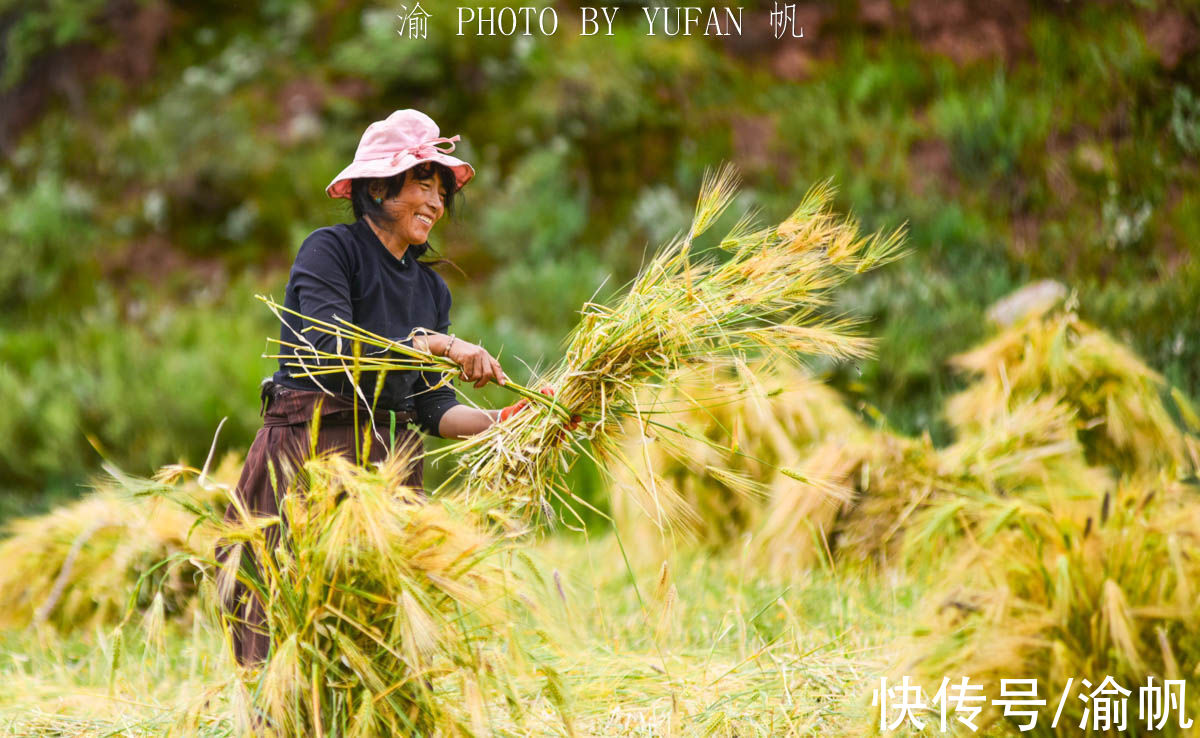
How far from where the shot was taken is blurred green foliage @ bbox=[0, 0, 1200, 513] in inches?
190

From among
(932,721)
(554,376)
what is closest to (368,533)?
(554,376)

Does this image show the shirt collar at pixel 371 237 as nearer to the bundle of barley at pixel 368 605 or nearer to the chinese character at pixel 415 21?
the bundle of barley at pixel 368 605

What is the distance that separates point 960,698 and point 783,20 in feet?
19.1

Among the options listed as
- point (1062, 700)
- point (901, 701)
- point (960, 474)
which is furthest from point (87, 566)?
point (1062, 700)

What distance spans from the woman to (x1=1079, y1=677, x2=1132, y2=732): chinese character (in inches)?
41.1

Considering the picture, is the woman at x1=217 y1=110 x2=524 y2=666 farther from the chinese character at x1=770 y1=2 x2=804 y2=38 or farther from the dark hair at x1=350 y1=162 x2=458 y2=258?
the chinese character at x1=770 y1=2 x2=804 y2=38

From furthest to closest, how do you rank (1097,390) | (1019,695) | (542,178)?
(542,178) → (1097,390) → (1019,695)

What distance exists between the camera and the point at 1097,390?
10.9ft

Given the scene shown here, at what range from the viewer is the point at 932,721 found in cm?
196

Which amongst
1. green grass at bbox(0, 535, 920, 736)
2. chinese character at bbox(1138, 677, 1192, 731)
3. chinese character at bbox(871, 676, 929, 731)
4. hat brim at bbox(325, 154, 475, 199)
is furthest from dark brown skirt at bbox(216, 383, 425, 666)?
chinese character at bbox(1138, 677, 1192, 731)

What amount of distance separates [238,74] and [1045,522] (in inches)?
252

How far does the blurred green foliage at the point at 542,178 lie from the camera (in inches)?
190

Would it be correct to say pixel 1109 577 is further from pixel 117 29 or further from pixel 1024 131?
pixel 117 29

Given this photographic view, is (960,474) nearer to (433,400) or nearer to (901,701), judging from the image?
(901,701)
